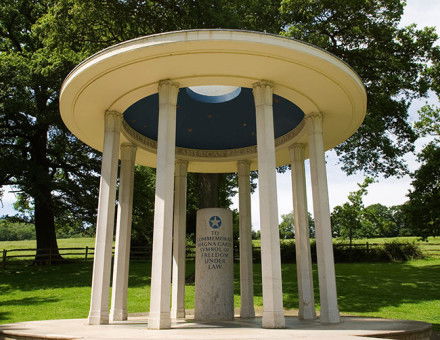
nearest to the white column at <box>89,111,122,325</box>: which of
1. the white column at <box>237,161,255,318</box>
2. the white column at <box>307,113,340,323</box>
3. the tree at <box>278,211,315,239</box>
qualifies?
the white column at <box>237,161,255,318</box>

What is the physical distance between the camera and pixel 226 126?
64.2 ft

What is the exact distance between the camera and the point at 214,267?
51.5 ft

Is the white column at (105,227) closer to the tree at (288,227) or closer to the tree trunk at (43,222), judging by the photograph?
the tree trunk at (43,222)

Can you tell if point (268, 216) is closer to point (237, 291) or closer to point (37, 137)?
point (237, 291)

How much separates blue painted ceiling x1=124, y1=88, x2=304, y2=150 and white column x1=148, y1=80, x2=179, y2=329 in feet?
12.1

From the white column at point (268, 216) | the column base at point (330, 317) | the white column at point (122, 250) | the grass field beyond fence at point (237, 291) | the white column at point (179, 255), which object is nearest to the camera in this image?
the white column at point (268, 216)

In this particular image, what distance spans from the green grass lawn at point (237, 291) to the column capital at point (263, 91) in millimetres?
11517

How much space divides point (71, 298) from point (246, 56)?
1744 centimetres

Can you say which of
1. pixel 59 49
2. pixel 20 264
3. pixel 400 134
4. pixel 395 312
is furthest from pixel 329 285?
pixel 20 264

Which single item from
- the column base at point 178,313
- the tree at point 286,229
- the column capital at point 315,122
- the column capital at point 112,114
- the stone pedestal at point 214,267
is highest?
the tree at point 286,229

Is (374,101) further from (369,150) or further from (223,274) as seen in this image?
(223,274)

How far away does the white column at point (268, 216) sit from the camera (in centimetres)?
1174

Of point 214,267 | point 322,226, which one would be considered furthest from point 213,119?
point 322,226

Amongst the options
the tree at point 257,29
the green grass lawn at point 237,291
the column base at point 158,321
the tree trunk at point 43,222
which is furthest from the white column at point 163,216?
the tree trunk at point 43,222
